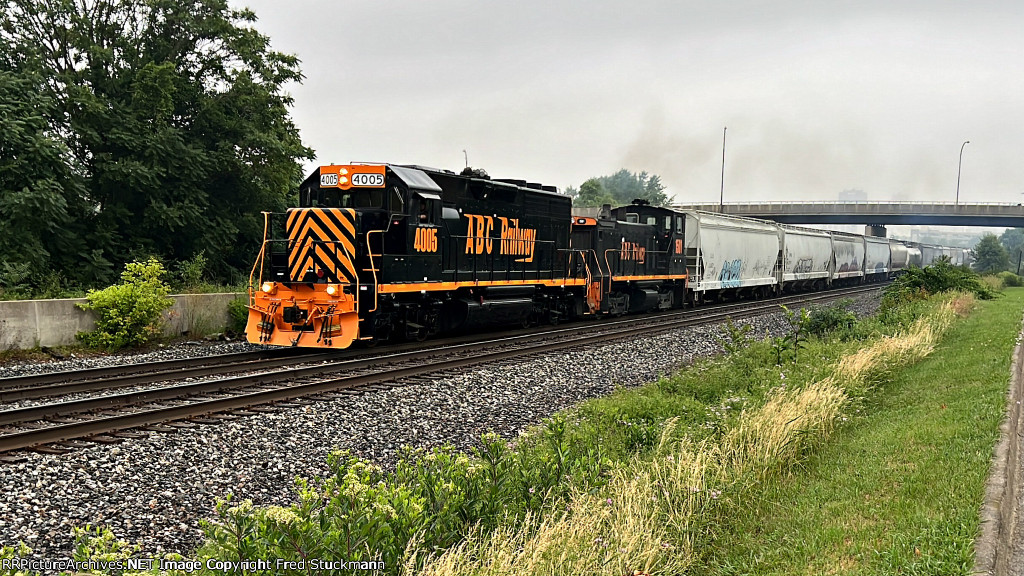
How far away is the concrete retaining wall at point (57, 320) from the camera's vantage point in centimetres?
1202

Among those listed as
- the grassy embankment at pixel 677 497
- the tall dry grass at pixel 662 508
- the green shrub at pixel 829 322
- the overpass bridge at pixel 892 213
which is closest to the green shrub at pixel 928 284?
the green shrub at pixel 829 322

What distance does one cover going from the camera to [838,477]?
6.02m

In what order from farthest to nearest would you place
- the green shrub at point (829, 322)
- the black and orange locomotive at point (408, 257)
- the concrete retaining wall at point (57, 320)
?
the green shrub at point (829, 322)
the black and orange locomotive at point (408, 257)
the concrete retaining wall at point (57, 320)

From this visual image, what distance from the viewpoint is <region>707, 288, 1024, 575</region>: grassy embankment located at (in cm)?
436

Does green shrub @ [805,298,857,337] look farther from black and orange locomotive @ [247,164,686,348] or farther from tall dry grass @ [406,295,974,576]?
tall dry grass @ [406,295,974,576]

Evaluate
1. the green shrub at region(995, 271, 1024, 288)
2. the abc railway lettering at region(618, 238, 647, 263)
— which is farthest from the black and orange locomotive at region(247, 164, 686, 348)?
the green shrub at region(995, 271, 1024, 288)

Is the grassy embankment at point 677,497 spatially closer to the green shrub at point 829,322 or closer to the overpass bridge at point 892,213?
the green shrub at point 829,322

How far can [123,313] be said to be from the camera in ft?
42.9

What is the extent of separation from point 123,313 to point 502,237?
7.56 m

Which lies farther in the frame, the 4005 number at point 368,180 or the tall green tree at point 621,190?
the tall green tree at point 621,190

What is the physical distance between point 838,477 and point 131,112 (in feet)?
62.5

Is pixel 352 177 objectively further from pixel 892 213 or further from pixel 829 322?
pixel 892 213

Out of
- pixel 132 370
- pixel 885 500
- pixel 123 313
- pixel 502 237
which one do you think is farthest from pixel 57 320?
pixel 885 500

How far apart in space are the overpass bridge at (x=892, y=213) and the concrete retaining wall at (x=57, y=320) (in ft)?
160
